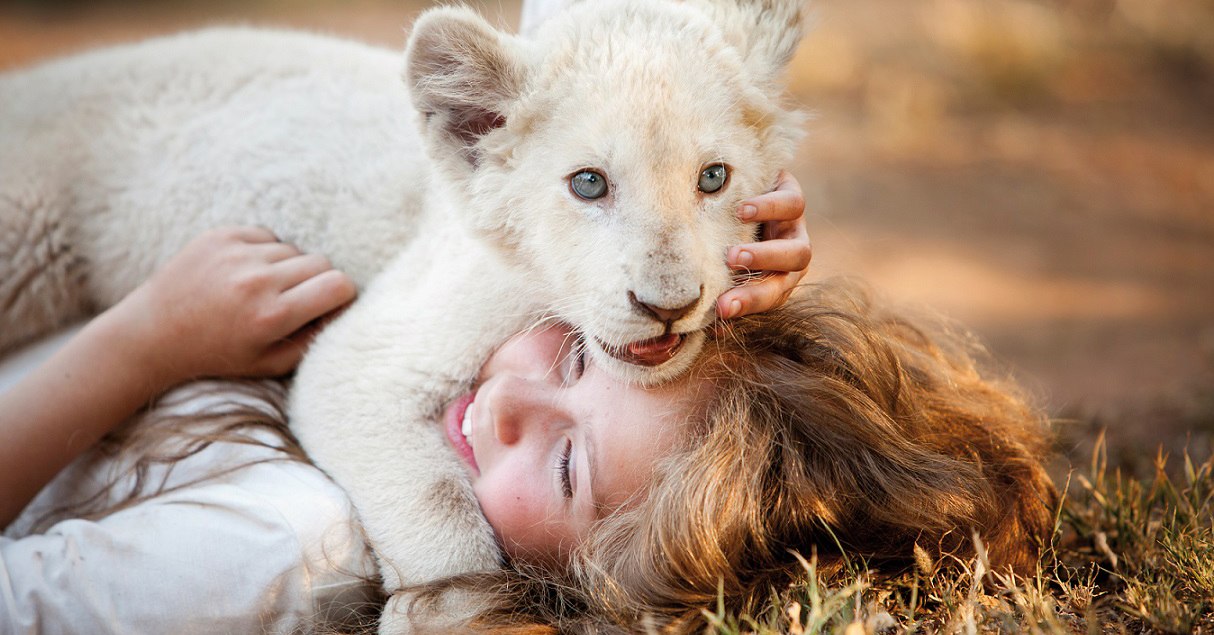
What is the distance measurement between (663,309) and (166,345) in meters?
1.58

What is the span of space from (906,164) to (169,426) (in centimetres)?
663

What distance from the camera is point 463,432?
8.59ft

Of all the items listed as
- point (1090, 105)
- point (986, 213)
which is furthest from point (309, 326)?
point (1090, 105)

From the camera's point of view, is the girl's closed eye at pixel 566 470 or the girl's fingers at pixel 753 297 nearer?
the girl's fingers at pixel 753 297

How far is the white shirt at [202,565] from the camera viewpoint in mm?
2170

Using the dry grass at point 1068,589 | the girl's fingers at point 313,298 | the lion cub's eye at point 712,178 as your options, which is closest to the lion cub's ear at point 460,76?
the lion cub's eye at point 712,178

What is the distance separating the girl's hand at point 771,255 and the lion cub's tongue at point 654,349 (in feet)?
0.45

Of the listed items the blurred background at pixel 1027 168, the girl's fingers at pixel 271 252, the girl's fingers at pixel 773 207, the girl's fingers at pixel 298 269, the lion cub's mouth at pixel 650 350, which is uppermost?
the girl's fingers at pixel 773 207

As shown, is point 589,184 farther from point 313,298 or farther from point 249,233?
point 249,233

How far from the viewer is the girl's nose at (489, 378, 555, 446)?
93.6 inches

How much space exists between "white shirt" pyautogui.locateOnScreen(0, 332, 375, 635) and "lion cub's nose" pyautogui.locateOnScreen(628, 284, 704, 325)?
1.01 meters

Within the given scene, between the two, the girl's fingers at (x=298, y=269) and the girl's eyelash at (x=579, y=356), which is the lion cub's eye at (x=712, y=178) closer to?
the girl's eyelash at (x=579, y=356)

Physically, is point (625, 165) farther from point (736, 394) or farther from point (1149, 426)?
point (1149, 426)

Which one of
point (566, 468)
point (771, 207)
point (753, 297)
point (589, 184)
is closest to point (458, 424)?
point (566, 468)
